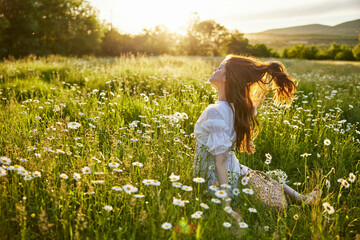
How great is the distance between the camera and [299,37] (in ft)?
424

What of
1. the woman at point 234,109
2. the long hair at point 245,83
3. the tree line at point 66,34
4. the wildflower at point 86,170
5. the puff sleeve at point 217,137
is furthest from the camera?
the tree line at point 66,34

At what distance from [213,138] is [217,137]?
39 mm

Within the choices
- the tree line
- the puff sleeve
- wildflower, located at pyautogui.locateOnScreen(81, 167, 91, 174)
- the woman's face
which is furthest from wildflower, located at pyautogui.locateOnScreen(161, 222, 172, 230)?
the tree line

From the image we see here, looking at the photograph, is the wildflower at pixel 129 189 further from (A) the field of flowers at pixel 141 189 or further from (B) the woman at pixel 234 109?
(B) the woman at pixel 234 109

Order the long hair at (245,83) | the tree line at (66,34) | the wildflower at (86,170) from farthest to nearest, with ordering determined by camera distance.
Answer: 1. the tree line at (66,34)
2. the long hair at (245,83)
3. the wildflower at (86,170)

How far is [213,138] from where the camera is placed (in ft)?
8.78

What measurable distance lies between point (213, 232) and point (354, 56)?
61.8 meters

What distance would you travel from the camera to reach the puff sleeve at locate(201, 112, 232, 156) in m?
2.64

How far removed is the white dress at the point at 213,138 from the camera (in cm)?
266

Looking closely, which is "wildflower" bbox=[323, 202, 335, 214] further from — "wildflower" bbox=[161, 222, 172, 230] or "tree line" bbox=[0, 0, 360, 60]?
"tree line" bbox=[0, 0, 360, 60]

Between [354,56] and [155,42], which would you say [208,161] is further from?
[354,56]

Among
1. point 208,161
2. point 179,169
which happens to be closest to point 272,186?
point 208,161

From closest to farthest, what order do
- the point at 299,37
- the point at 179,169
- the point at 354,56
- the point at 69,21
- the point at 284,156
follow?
the point at 179,169 < the point at 284,156 < the point at 69,21 < the point at 354,56 < the point at 299,37

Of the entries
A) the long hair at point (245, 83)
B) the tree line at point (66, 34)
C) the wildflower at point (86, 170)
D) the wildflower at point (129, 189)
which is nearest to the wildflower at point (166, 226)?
the wildflower at point (129, 189)
